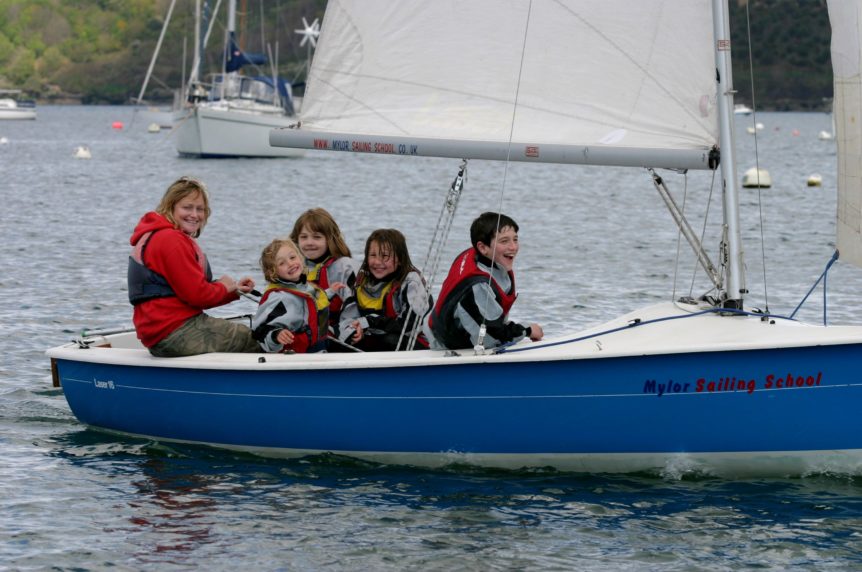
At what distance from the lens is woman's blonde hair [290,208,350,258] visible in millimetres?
9672

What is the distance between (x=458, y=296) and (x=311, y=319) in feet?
3.41

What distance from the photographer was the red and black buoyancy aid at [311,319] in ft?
29.9

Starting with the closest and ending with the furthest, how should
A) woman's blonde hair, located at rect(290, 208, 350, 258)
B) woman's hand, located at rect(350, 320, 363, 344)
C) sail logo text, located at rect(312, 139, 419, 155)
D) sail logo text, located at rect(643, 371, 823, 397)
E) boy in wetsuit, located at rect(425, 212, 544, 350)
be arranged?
sail logo text, located at rect(643, 371, 823, 397)
boy in wetsuit, located at rect(425, 212, 544, 350)
sail logo text, located at rect(312, 139, 419, 155)
woman's hand, located at rect(350, 320, 363, 344)
woman's blonde hair, located at rect(290, 208, 350, 258)

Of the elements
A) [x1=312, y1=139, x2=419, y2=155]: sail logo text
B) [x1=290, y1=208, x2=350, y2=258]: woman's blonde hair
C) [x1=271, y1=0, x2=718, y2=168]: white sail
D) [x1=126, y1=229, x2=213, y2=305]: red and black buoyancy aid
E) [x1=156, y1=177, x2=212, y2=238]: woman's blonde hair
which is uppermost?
[x1=271, y1=0, x2=718, y2=168]: white sail

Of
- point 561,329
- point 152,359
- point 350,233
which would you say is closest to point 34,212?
point 350,233

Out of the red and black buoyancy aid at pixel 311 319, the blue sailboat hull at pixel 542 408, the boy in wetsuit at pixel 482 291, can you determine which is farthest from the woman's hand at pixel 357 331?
the boy in wetsuit at pixel 482 291

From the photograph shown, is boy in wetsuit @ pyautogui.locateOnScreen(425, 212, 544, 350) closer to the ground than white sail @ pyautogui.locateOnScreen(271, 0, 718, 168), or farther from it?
closer to the ground

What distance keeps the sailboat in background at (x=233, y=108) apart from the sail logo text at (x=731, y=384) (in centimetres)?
4442

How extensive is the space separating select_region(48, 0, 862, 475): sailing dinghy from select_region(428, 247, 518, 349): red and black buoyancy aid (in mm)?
160

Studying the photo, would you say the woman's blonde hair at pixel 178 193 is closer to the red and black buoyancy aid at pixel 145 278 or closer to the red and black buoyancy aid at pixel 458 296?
the red and black buoyancy aid at pixel 145 278

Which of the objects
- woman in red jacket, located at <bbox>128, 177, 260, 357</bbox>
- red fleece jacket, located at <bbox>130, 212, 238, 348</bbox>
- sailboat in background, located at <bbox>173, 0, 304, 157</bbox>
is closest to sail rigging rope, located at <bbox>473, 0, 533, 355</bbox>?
woman in red jacket, located at <bbox>128, 177, 260, 357</bbox>

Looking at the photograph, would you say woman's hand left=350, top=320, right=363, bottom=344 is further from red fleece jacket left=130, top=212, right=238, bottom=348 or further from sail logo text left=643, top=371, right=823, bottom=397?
sail logo text left=643, top=371, right=823, bottom=397

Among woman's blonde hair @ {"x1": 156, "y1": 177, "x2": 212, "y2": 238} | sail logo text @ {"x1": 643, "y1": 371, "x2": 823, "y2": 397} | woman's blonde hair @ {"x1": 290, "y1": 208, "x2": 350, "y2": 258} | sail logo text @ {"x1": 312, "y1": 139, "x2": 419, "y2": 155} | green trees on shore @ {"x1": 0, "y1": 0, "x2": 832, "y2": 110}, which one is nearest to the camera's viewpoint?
sail logo text @ {"x1": 643, "y1": 371, "x2": 823, "y2": 397}

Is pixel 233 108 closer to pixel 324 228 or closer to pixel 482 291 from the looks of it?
pixel 324 228
